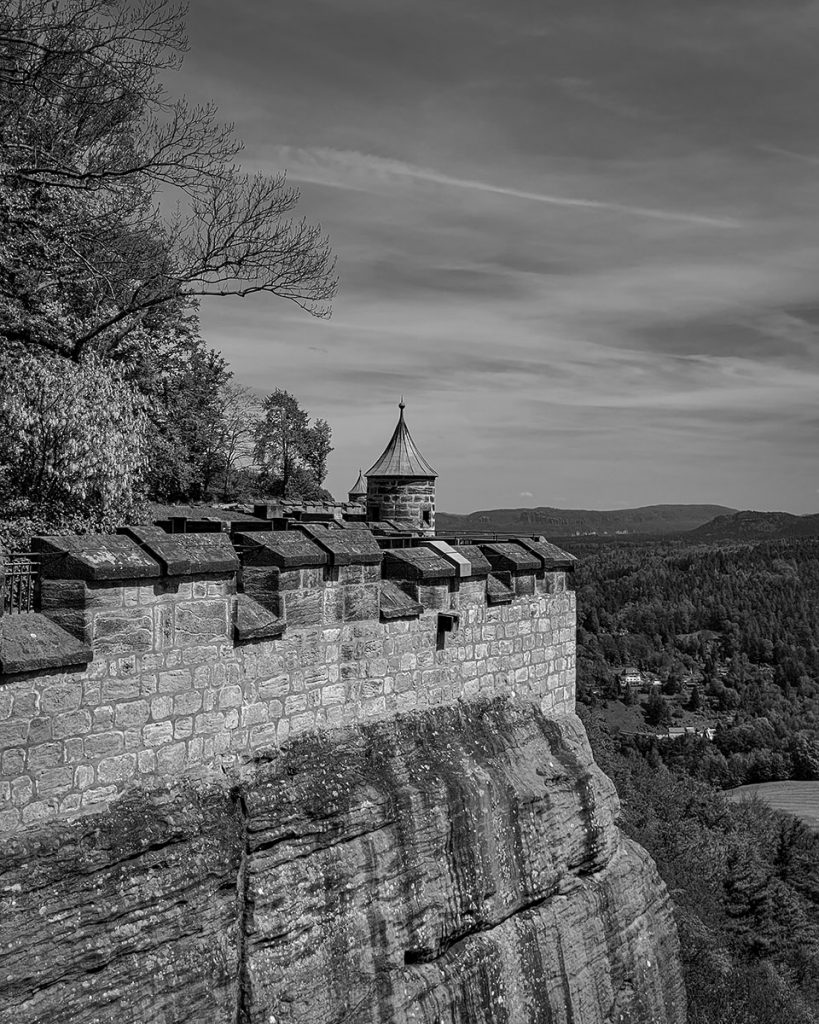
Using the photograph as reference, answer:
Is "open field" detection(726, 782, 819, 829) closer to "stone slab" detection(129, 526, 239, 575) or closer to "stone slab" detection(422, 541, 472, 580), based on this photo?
"stone slab" detection(422, 541, 472, 580)

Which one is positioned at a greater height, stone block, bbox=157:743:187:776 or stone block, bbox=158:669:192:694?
stone block, bbox=158:669:192:694

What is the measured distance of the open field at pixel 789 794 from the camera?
73188mm

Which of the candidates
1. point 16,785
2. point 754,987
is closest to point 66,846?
point 16,785

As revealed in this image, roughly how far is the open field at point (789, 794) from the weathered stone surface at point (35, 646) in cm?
7502

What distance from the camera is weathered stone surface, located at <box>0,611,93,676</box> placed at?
17.2 feet

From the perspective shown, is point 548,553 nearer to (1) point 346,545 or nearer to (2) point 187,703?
(1) point 346,545

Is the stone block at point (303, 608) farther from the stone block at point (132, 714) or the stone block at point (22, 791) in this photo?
the stone block at point (22, 791)

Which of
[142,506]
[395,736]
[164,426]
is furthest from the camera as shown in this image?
[164,426]

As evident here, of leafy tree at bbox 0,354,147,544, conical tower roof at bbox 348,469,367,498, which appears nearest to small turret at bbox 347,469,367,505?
conical tower roof at bbox 348,469,367,498

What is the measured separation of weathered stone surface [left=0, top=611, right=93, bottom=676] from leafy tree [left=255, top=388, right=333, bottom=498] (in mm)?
32804

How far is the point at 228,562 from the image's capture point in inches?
259

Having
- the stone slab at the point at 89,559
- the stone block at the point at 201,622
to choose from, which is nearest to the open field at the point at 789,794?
the stone block at the point at 201,622

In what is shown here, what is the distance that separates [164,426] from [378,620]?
14.2m

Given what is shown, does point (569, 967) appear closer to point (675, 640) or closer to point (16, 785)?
point (16, 785)
